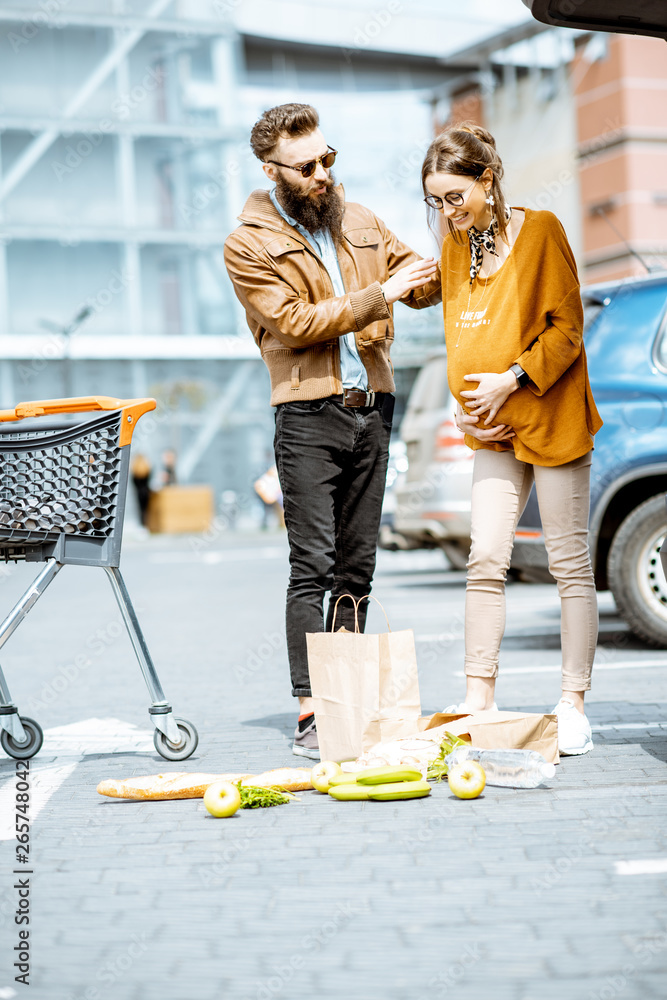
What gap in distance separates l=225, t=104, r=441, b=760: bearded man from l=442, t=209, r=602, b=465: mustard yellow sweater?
272mm

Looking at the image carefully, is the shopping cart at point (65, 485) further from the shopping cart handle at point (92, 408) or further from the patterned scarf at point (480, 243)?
the patterned scarf at point (480, 243)

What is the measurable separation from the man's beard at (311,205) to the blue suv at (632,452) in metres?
2.60

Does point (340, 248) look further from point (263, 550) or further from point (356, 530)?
point (263, 550)

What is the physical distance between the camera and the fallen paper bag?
392 cm

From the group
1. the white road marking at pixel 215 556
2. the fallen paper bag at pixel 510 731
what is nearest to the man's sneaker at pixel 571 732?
the fallen paper bag at pixel 510 731

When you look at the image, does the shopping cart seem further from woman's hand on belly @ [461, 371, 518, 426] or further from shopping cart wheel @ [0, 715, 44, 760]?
woman's hand on belly @ [461, 371, 518, 426]

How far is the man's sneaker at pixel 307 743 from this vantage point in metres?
4.33

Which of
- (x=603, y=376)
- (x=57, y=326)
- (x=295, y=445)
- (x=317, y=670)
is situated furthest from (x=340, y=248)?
(x=57, y=326)

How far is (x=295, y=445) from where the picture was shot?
14.6 ft

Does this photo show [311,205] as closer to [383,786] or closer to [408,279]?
[408,279]

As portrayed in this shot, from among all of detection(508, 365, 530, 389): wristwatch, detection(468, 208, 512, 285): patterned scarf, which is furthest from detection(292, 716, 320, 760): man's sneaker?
detection(468, 208, 512, 285): patterned scarf

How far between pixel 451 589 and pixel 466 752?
8158 millimetres

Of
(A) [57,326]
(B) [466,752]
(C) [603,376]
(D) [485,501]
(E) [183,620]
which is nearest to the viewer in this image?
(B) [466,752]

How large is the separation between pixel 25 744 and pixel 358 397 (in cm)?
174
